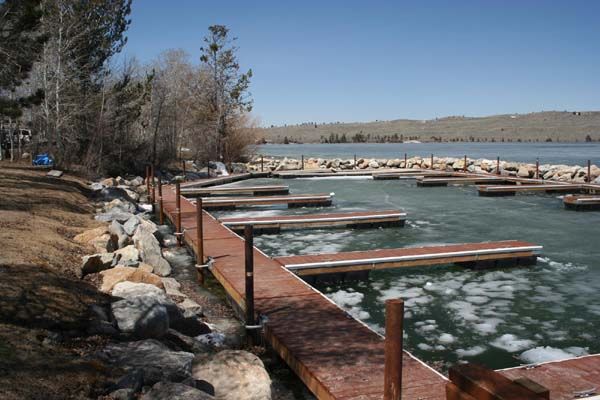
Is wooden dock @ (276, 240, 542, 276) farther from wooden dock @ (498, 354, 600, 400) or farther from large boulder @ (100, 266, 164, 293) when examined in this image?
wooden dock @ (498, 354, 600, 400)

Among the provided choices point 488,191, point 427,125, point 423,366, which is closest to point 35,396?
point 423,366

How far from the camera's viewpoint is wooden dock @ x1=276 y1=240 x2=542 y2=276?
29.9ft

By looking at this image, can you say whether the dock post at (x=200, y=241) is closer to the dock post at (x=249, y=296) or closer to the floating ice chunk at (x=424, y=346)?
the dock post at (x=249, y=296)

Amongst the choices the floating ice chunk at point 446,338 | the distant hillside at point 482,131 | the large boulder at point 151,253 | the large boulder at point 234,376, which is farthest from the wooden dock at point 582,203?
the distant hillside at point 482,131

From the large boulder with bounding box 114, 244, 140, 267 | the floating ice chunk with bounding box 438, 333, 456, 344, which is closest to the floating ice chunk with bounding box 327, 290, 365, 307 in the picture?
the floating ice chunk with bounding box 438, 333, 456, 344

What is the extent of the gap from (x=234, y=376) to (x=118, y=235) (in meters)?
6.63

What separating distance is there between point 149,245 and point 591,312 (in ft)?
23.4

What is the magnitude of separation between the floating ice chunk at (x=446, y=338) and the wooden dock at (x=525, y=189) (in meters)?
16.6

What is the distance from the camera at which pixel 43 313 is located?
5051 mm

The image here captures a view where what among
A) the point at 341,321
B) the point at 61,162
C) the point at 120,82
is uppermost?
the point at 120,82

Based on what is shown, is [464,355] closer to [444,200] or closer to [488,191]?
[444,200]

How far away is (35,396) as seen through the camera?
356 centimetres

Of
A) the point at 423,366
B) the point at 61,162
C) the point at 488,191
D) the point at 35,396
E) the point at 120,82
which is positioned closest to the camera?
the point at 35,396

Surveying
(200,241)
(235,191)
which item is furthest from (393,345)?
(235,191)
